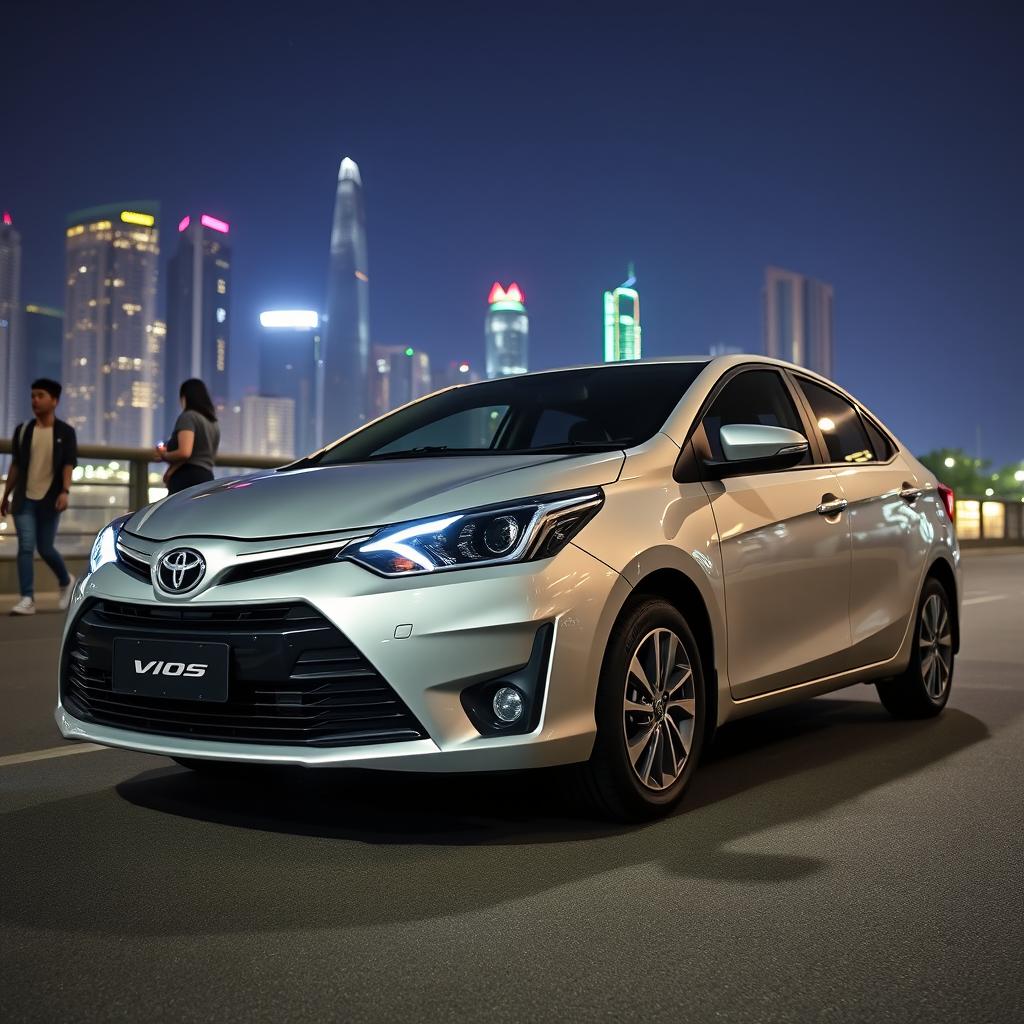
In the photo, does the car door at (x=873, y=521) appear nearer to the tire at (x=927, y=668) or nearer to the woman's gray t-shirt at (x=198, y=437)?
the tire at (x=927, y=668)

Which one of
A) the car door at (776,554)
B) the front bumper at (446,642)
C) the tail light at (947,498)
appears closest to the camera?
the front bumper at (446,642)

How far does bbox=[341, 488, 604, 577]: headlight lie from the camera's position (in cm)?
370

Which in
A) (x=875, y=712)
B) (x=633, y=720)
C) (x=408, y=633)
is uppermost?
(x=408, y=633)

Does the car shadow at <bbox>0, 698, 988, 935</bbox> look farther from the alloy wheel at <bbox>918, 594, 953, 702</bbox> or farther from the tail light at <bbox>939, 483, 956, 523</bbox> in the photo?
the tail light at <bbox>939, 483, 956, 523</bbox>

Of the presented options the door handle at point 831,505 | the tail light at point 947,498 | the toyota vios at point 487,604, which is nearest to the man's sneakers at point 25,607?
the toyota vios at point 487,604

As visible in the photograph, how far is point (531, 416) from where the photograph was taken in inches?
215

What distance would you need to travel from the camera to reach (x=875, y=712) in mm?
6617

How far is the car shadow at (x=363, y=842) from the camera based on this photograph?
3.27 metres

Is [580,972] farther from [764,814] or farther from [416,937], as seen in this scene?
[764,814]

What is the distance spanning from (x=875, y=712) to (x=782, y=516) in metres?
2.10

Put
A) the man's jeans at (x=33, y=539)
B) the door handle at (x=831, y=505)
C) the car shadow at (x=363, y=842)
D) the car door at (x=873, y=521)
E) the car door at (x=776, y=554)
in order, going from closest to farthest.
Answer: the car shadow at (x=363, y=842)
the car door at (x=776, y=554)
the door handle at (x=831, y=505)
the car door at (x=873, y=521)
the man's jeans at (x=33, y=539)

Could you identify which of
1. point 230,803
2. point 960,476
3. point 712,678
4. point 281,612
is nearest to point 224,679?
point 281,612

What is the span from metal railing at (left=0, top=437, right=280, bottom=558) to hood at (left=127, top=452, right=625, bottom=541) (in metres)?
9.34

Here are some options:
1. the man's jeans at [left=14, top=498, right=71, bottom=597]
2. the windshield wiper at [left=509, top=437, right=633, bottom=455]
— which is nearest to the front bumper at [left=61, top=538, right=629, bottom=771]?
the windshield wiper at [left=509, top=437, right=633, bottom=455]
